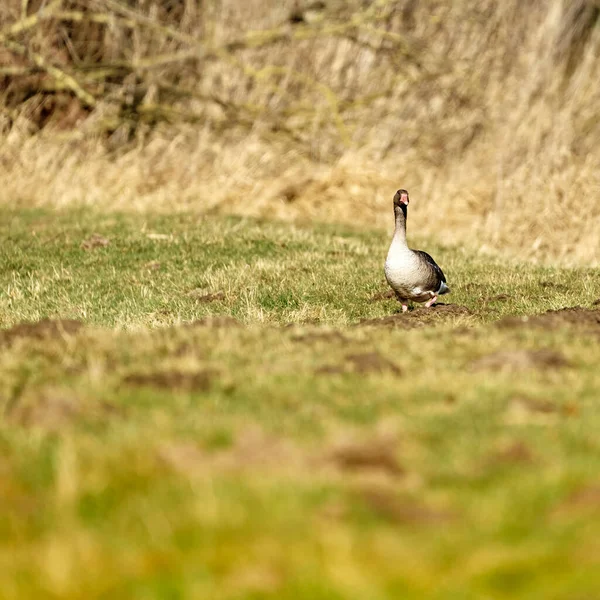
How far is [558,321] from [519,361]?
182 centimetres

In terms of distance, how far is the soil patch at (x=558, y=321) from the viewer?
8469mm

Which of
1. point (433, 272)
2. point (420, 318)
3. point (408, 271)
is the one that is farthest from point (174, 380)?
point (433, 272)

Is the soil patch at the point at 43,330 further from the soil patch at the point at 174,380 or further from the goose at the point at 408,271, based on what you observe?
the goose at the point at 408,271

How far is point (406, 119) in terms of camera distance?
72.7 feet

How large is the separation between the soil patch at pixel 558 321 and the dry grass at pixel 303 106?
915 centimetres

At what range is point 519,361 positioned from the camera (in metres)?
7.02

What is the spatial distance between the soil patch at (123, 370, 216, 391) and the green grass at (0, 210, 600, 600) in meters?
0.02

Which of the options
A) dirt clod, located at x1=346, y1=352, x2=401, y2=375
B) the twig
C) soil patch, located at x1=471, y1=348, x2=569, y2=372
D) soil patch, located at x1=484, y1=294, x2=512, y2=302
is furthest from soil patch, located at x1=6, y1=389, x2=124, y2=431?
the twig

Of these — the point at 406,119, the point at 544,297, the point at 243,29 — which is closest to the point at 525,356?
the point at 544,297

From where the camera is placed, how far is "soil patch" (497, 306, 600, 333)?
8.47 metres

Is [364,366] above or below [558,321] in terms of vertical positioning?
below

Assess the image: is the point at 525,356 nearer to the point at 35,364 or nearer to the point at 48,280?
the point at 35,364

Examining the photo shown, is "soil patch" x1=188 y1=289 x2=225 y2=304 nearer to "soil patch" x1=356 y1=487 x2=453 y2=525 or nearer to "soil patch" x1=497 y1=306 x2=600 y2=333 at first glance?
"soil patch" x1=497 y1=306 x2=600 y2=333

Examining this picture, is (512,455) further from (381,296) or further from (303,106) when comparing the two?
(303,106)
